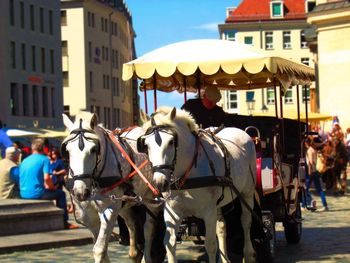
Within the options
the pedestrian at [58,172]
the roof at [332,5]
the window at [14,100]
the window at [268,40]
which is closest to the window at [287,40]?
the window at [268,40]

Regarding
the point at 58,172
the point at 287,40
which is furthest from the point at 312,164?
the point at 287,40

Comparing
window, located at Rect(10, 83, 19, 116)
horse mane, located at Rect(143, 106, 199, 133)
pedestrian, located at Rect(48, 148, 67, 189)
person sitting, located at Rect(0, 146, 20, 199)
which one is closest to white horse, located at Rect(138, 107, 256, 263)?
horse mane, located at Rect(143, 106, 199, 133)

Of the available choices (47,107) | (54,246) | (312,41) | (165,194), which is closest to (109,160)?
(165,194)

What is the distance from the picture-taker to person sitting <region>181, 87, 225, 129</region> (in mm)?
13195

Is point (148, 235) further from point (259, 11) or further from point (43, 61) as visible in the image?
point (259, 11)

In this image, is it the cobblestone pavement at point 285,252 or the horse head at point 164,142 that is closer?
the horse head at point 164,142

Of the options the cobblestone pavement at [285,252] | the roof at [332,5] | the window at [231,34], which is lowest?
the cobblestone pavement at [285,252]

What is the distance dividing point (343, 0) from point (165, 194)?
44.2 m

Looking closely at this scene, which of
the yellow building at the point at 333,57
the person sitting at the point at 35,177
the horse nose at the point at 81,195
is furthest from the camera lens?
the yellow building at the point at 333,57

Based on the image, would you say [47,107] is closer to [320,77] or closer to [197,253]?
[320,77]

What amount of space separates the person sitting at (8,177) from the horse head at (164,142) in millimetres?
7970

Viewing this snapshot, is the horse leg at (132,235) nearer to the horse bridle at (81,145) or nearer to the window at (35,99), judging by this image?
the horse bridle at (81,145)

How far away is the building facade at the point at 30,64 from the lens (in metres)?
71.4

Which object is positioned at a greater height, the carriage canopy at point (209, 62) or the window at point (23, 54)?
the window at point (23, 54)
